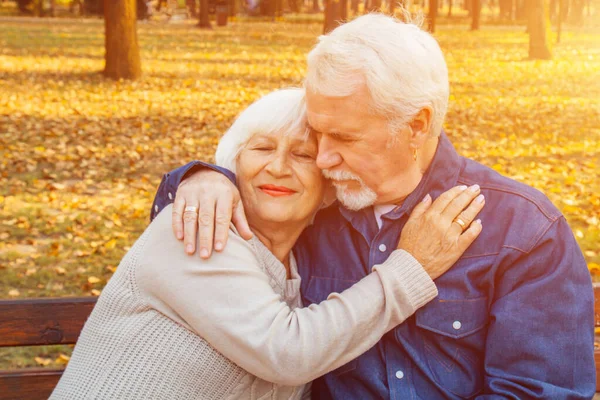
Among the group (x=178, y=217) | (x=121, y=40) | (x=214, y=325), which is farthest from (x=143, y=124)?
(x=214, y=325)

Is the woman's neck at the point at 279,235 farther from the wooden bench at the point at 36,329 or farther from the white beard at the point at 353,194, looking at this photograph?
the wooden bench at the point at 36,329

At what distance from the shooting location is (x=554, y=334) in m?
2.58

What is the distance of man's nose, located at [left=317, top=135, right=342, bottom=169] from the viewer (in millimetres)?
2750

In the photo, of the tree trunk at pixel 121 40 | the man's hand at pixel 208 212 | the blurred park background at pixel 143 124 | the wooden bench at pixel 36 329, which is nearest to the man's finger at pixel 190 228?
the man's hand at pixel 208 212

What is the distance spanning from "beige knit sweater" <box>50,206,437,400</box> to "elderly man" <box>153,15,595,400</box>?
4.7 inches

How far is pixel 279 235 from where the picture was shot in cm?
291

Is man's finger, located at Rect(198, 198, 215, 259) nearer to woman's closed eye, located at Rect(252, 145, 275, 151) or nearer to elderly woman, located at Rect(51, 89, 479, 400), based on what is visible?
elderly woman, located at Rect(51, 89, 479, 400)

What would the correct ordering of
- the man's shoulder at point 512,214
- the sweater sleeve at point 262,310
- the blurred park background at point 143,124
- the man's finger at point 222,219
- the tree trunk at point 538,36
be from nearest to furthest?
the sweater sleeve at point 262,310
the man's finger at point 222,219
the man's shoulder at point 512,214
the blurred park background at point 143,124
the tree trunk at point 538,36

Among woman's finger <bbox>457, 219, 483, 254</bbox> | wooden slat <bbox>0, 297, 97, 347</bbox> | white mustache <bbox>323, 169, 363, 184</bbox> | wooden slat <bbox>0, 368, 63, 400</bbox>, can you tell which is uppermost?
white mustache <bbox>323, 169, 363, 184</bbox>

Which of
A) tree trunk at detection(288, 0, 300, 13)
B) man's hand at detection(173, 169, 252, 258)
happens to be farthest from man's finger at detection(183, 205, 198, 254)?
tree trunk at detection(288, 0, 300, 13)

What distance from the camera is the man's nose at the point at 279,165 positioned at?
2785 mm

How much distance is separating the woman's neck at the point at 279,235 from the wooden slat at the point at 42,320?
2.75 ft

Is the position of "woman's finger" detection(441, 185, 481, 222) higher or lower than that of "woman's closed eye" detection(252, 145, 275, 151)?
lower

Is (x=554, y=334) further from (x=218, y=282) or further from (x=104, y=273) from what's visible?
(x=104, y=273)
